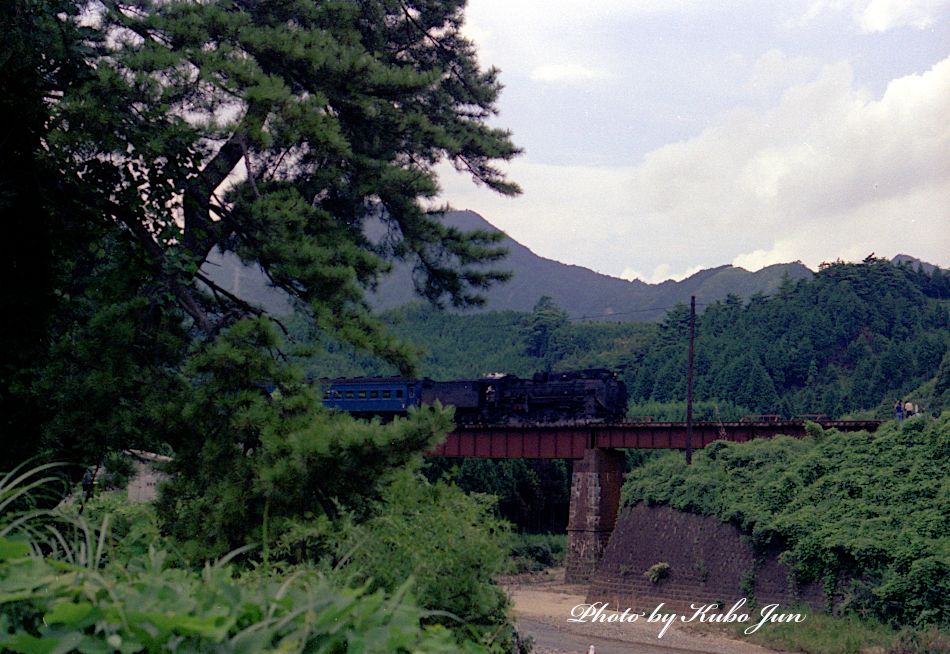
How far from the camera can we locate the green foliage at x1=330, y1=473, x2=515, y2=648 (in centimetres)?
893

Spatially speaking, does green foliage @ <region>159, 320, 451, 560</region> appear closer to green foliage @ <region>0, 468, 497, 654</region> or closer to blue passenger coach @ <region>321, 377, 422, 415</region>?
green foliage @ <region>0, 468, 497, 654</region>

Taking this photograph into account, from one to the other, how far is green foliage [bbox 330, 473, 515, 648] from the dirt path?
499 inches

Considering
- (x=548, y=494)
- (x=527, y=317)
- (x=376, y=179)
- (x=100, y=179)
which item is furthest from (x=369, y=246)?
(x=527, y=317)

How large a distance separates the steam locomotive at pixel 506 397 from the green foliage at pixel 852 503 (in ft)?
38.9

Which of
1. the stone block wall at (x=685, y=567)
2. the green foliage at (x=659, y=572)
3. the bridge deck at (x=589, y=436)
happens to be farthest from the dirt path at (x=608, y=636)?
the bridge deck at (x=589, y=436)

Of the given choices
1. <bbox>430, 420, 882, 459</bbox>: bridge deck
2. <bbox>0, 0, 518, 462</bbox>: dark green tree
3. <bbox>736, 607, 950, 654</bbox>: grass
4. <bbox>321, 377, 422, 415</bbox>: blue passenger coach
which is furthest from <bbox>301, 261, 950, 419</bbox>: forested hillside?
<bbox>0, 0, 518, 462</bbox>: dark green tree

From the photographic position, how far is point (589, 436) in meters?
45.4

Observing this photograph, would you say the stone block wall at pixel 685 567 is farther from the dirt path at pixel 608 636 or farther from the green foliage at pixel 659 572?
the dirt path at pixel 608 636

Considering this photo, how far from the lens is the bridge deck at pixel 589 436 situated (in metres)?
42.2

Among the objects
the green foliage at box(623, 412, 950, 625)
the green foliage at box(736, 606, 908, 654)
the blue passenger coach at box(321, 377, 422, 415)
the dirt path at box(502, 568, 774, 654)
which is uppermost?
the blue passenger coach at box(321, 377, 422, 415)

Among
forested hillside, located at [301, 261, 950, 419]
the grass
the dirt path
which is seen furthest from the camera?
forested hillside, located at [301, 261, 950, 419]

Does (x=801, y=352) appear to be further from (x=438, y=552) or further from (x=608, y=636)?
(x=438, y=552)

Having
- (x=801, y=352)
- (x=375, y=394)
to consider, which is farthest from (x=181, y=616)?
(x=801, y=352)

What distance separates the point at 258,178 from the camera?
529 inches
